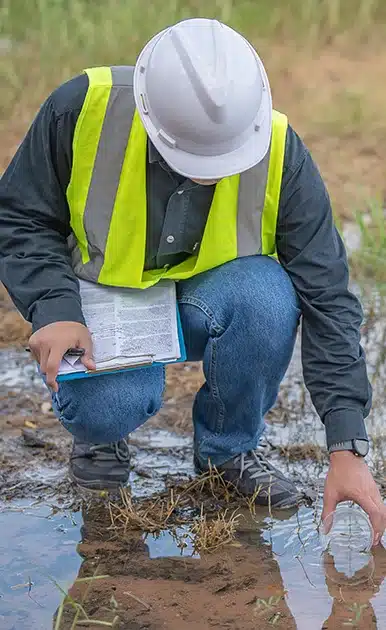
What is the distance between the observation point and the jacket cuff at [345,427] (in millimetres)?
2570

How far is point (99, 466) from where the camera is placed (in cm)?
305

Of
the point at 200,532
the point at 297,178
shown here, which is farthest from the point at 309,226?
the point at 200,532

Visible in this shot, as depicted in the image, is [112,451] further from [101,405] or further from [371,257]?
[371,257]

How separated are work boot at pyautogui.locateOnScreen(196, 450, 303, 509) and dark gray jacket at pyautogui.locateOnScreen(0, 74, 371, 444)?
16.3 inches

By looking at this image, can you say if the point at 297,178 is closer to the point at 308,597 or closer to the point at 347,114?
the point at 308,597

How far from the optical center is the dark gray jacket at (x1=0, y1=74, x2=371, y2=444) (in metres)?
2.62

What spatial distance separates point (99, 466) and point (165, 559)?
16.8 inches

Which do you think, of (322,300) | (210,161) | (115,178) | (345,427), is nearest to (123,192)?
(115,178)

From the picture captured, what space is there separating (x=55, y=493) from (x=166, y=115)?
3.80 ft

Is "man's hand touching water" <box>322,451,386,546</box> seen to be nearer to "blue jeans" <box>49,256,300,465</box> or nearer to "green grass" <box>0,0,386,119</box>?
"blue jeans" <box>49,256,300,465</box>

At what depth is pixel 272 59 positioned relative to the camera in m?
7.02

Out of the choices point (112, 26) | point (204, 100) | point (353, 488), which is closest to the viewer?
point (204, 100)

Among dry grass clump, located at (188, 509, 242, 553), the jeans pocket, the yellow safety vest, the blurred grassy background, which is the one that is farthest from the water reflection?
the blurred grassy background

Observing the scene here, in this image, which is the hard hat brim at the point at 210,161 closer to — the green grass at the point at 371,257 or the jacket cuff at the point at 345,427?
the jacket cuff at the point at 345,427
